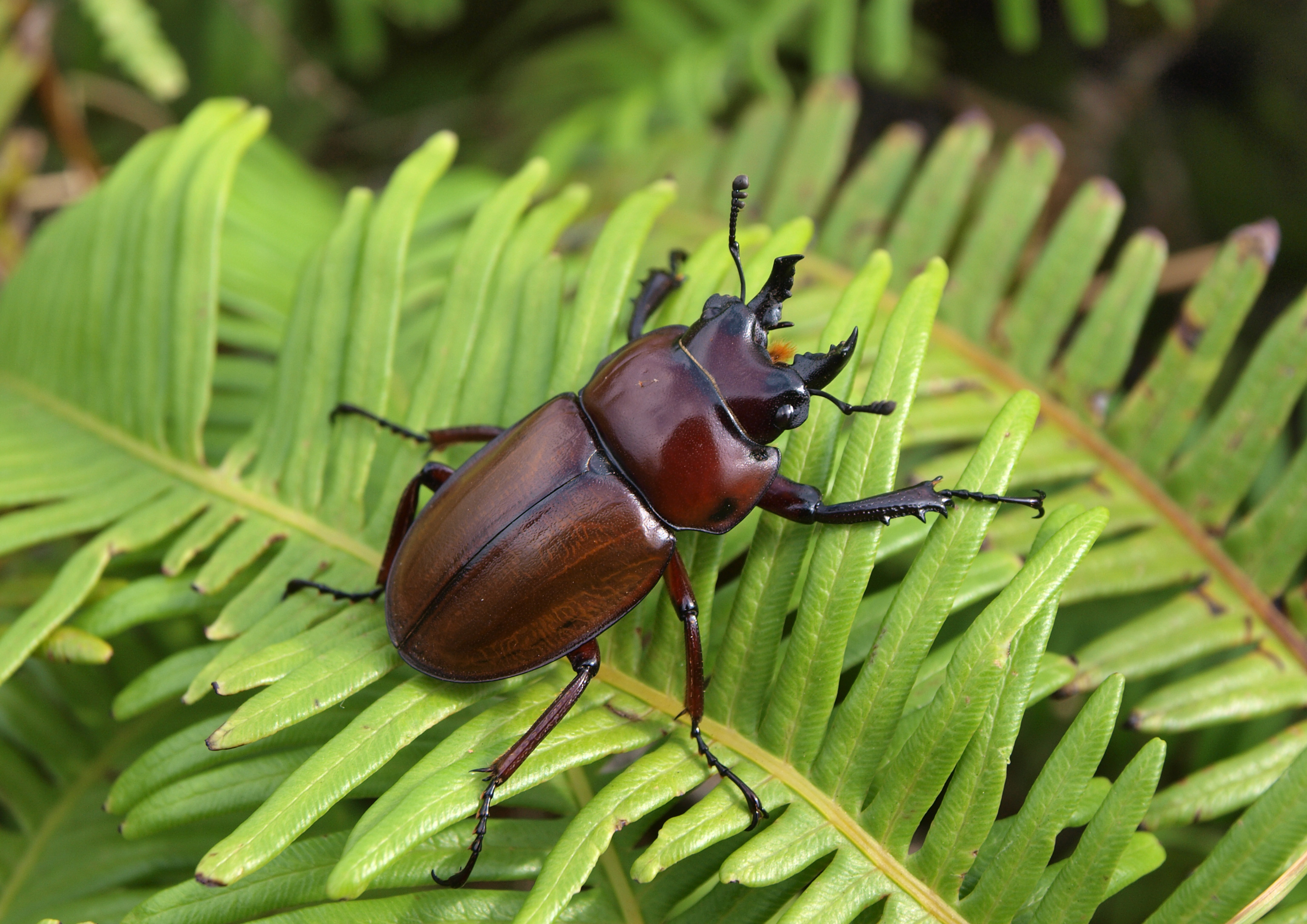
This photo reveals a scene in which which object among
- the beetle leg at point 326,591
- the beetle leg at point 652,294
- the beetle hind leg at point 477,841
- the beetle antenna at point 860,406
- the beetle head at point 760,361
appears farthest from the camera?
the beetle leg at point 652,294

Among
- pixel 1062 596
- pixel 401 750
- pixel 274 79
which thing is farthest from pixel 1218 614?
pixel 274 79

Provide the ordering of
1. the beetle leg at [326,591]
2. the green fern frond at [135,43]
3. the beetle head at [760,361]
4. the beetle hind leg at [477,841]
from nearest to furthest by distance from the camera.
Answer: the beetle hind leg at [477,841] < the beetle head at [760,361] < the beetle leg at [326,591] < the green fern frond at [135,43]

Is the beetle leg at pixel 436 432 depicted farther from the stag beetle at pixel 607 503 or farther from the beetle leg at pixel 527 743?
the beetle leg at pixel 527 743

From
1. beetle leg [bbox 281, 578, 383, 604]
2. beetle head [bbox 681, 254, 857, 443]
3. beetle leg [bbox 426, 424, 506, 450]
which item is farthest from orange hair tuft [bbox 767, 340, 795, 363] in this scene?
beetle leg [bbox 281, 578, 383, 604]

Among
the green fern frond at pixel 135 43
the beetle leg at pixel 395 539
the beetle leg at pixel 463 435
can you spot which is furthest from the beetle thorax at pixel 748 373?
the green fern frond at pixel 135 43

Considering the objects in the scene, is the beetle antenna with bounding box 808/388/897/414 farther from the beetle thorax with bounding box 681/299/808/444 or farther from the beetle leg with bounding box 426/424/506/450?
the beetle leg with bounding box 426/424/506/450

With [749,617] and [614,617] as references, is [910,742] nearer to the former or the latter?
[749,617]
